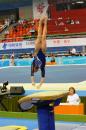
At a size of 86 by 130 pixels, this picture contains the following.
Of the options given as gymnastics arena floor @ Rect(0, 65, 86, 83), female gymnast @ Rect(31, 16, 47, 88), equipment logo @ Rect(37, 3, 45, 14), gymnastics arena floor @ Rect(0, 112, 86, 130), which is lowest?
gymnastics arena floor @ Rect(0, 65, 86, 83)

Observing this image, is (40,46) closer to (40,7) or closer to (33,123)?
(33,123)

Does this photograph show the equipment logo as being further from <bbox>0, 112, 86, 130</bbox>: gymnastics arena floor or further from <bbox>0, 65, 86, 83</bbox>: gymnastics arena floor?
<bbox>0, 112, 86, 130</bbox>: gymnastics arena floor

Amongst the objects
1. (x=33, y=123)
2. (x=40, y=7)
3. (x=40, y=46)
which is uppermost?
(x=40, y=7)

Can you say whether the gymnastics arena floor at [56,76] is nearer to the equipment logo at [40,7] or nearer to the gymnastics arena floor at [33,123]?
the gymnastics arena floor at [33,123]

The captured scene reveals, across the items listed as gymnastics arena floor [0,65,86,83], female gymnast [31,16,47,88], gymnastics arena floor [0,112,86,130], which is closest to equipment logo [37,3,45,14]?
gymnastics arena floor [0,65,86,83]

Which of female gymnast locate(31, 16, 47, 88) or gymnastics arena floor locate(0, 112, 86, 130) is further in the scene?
female gymnast locate(31, 16, 47, 88)

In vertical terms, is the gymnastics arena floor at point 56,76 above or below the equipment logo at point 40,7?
below

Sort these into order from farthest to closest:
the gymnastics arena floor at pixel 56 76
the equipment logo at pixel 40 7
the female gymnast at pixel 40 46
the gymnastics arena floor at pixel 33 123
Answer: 1. the equipment logo at pixel 40 7
2. the gymnastics arena floor at pixel 56 76
3. the female gymnast at pixel 40 46
4. the gymnastics arena floor at pixel 33 123

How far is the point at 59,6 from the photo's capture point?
99.8ft

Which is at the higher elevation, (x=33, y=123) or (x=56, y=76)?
(x=33, y=123)

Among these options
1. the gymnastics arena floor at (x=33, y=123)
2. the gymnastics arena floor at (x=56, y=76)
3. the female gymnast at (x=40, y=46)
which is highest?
the female gymnast at (x=40, y=46)

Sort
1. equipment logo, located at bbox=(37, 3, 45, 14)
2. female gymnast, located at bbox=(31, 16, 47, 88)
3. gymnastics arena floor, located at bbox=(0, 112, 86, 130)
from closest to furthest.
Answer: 1. gymnastics arena floor, located at bbox=(0, 112, 86, 130)
2. female gymnast, located at bbox=(31, 16, 47, 88)
3. equipment logo, located at bbox=(37, 3, 45, 14)

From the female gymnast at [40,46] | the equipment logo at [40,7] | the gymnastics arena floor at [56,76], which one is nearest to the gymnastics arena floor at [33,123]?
the female gymnast at [40,46]

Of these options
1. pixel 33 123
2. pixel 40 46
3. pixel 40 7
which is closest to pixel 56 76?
pixel 40 46
